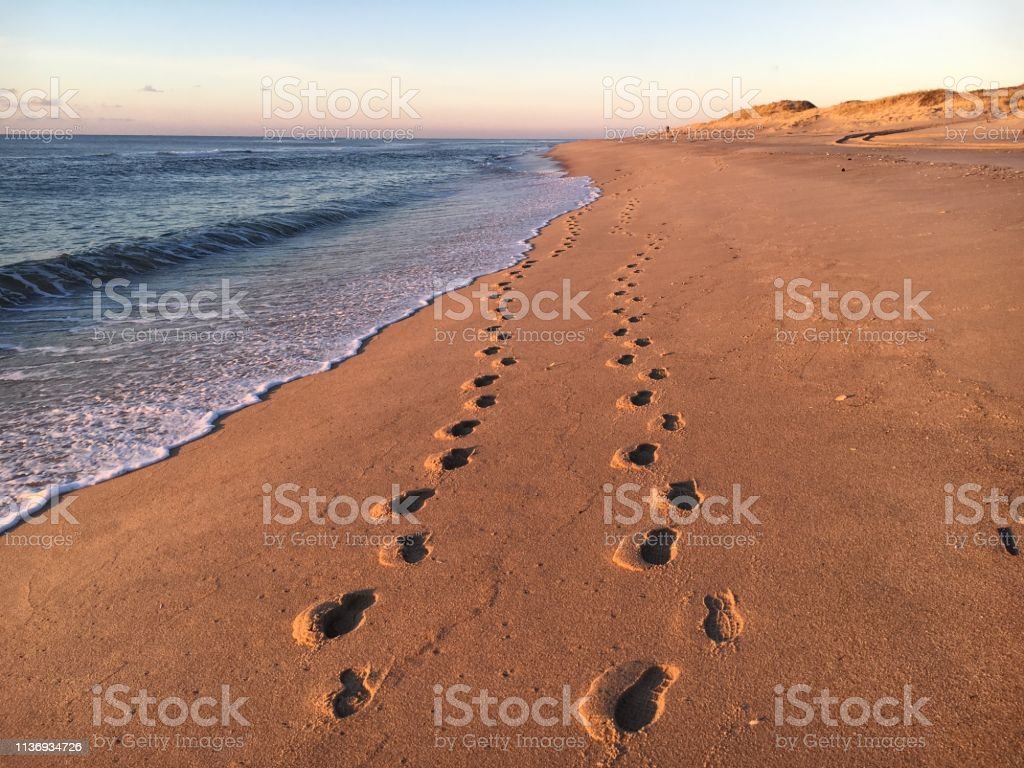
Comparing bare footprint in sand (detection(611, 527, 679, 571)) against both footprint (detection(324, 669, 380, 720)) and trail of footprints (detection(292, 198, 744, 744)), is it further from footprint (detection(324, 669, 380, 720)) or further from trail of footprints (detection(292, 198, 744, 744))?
footprint (detection(324, 669, 380, 720))

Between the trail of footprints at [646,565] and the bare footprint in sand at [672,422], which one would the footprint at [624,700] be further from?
the bare footprint in sand at [672,422]

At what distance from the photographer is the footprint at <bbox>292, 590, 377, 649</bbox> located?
2617mm

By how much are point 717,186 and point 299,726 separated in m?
16.4

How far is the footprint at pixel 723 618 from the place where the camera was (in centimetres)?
245

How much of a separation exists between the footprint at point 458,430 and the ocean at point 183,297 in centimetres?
195

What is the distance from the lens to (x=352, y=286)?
29.9ft

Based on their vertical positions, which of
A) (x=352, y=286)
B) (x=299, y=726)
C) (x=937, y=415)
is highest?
(x=352, y=286)

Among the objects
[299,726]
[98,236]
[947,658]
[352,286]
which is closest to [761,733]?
[947,658]

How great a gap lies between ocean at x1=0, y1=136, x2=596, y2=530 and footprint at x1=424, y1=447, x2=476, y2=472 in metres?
2.05

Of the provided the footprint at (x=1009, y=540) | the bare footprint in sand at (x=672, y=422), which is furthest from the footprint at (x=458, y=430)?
the footprint at (x=1009, y=540)

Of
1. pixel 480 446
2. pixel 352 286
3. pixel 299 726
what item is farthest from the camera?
pixel 352 286

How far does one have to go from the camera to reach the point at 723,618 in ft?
8.32

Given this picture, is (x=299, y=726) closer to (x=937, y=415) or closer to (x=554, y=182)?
(x=937, y=415)

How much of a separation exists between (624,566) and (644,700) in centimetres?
72
